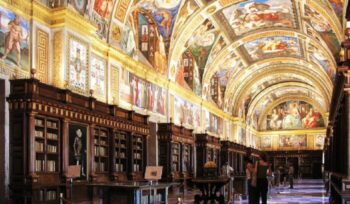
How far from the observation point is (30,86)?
12.1 metres

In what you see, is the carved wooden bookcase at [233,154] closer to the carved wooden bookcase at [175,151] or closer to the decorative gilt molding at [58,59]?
the carved wooden bookcase at [175,151]

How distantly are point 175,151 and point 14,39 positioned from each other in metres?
12.4

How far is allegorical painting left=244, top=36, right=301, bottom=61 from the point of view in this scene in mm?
31609

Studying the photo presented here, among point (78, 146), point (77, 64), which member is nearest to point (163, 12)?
point (77, 64)

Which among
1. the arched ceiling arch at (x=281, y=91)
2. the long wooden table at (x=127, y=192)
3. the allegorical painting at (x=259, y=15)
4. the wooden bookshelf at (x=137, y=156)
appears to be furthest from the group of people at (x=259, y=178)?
the arched ceiling arch at (x=281, y=91)

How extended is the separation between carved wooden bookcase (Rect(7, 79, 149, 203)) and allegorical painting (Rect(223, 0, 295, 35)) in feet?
34.2

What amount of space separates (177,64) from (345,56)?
16.0m

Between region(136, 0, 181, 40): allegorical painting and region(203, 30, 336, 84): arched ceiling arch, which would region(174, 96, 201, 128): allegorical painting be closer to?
region(203, 30, 336, 84): arched ceiling arch

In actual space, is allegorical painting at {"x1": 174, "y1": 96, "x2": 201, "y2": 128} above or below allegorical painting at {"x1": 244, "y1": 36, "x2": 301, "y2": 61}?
below

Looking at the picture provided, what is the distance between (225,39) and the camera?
28.8 meters

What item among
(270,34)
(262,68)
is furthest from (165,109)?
(262,68)

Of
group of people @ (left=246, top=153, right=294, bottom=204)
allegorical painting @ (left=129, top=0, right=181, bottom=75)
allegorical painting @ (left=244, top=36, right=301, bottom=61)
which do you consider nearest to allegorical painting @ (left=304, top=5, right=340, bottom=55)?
allegorical painting @ (left=244, top=36, right=301, bottom=61)

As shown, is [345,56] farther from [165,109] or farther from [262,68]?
[262,68]

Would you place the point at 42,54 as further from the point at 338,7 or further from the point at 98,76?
the point at 338,7
